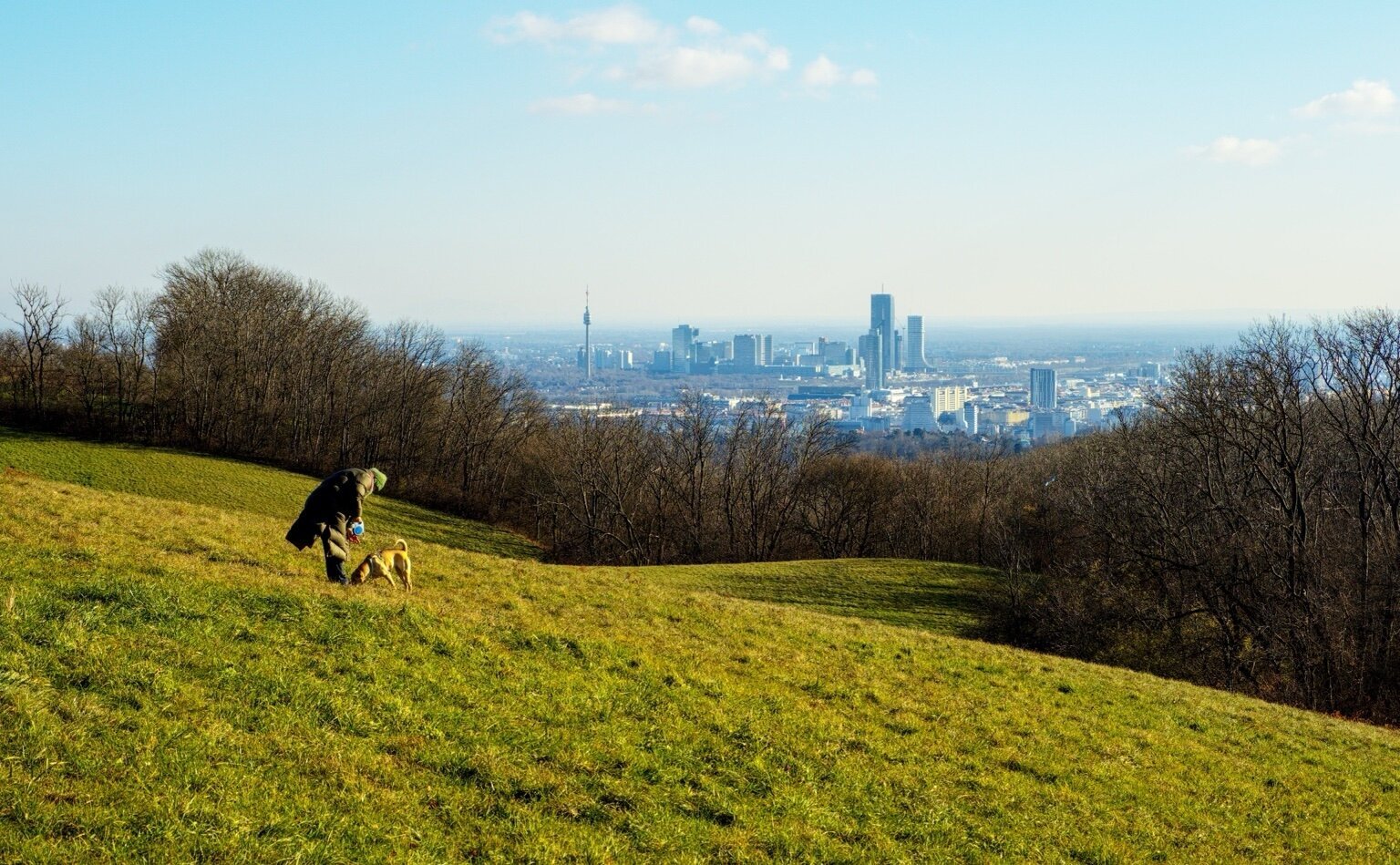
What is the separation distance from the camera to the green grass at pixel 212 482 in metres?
49.1

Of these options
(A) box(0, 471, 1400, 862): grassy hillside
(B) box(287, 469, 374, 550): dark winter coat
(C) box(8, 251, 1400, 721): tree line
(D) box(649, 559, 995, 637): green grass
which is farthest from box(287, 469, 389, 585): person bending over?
(C) box(8, 251, 1400, 721): tree line

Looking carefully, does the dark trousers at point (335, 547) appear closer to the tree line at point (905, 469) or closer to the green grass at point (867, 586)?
the green grass at point (867, 586)

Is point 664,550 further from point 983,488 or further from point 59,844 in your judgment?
point 59,844

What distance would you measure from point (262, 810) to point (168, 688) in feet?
8.73

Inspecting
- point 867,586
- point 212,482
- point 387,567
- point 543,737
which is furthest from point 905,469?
point 543,737

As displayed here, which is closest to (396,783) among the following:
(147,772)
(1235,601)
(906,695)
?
(147,772)

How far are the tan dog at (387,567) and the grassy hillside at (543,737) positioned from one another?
0.34 m

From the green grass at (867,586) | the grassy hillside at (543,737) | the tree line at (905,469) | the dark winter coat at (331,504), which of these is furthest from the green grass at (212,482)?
the grassy hillside at (543,737)

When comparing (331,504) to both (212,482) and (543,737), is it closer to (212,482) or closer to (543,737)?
(543,737)

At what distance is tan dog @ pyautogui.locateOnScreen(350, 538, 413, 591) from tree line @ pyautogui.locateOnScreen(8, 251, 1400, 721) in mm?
26823

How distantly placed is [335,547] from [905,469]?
65.6 meters

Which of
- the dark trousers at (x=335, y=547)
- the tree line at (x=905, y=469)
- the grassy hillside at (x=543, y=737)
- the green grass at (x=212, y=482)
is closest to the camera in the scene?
the grassy hillside at (x=543, y=737)

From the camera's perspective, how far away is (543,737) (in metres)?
10.6

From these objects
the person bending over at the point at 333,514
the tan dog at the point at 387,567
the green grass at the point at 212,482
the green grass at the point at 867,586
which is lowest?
the green grass at the point at 867,586
